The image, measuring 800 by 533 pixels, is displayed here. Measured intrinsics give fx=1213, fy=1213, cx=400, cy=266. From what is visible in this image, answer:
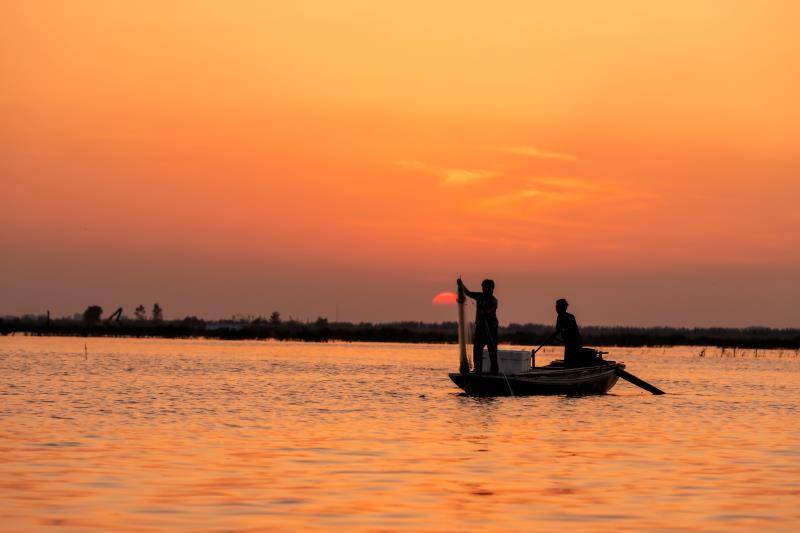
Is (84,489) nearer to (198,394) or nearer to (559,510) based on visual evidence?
(559,510)

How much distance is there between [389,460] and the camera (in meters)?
19.9

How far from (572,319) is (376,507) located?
70.5ft

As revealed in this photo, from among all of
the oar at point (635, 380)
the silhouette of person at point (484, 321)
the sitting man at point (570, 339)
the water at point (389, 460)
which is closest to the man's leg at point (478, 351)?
the silhouette of person at point (484, 321)

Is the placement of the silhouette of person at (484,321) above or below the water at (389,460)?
above

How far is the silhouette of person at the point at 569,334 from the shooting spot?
1401 inches

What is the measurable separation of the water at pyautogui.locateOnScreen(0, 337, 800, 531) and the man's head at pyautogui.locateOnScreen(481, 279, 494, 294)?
322cm

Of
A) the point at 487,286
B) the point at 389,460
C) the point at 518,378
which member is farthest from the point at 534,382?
the point at 389,460

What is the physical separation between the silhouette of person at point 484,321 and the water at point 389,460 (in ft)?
5.06

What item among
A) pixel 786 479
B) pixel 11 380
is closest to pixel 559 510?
pixel 786 479

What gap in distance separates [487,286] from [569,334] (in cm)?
389

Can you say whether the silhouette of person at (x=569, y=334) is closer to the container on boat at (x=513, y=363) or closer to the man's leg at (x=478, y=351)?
the container on boat at (x=513, y=363)

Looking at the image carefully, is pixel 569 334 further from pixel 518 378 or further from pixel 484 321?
pixel 484 321

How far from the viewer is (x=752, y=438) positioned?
24859 mm

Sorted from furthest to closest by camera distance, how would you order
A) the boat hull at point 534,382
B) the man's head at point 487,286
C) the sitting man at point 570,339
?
the sitting man at point 570,339 → the boat hull at point 534,382 → the man's head at point 487,286
